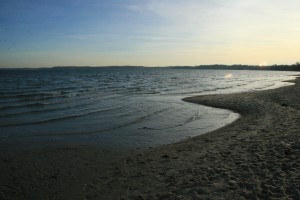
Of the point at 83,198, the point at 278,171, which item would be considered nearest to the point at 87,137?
the point at 83,198

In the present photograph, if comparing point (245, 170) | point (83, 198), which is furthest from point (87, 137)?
point (245, 170)

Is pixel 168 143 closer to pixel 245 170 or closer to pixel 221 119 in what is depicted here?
pixel 245 170

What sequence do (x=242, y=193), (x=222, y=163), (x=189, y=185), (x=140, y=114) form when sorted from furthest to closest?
(x=140, y=114) < (x=222, y=163) < (x=189, y=185) < (x=242, y=193)

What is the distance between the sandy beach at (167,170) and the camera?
7188mm

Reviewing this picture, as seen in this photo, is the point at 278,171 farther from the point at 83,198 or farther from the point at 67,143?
the point at 67,143

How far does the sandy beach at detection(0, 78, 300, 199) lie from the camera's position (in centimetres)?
719

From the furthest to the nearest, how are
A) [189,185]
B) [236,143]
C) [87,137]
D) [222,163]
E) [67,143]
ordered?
[87,137] < [67,143] < [236,143] < [222,163] < [189,185]

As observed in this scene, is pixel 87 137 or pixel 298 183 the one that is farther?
pixel 87 137

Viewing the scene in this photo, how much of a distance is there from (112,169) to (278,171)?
5.27 meters

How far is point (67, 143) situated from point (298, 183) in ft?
30.5

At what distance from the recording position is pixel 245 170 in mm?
8367

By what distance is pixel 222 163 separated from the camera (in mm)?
9094

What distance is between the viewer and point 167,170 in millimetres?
8789

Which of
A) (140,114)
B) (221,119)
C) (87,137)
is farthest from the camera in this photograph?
(140,114)
